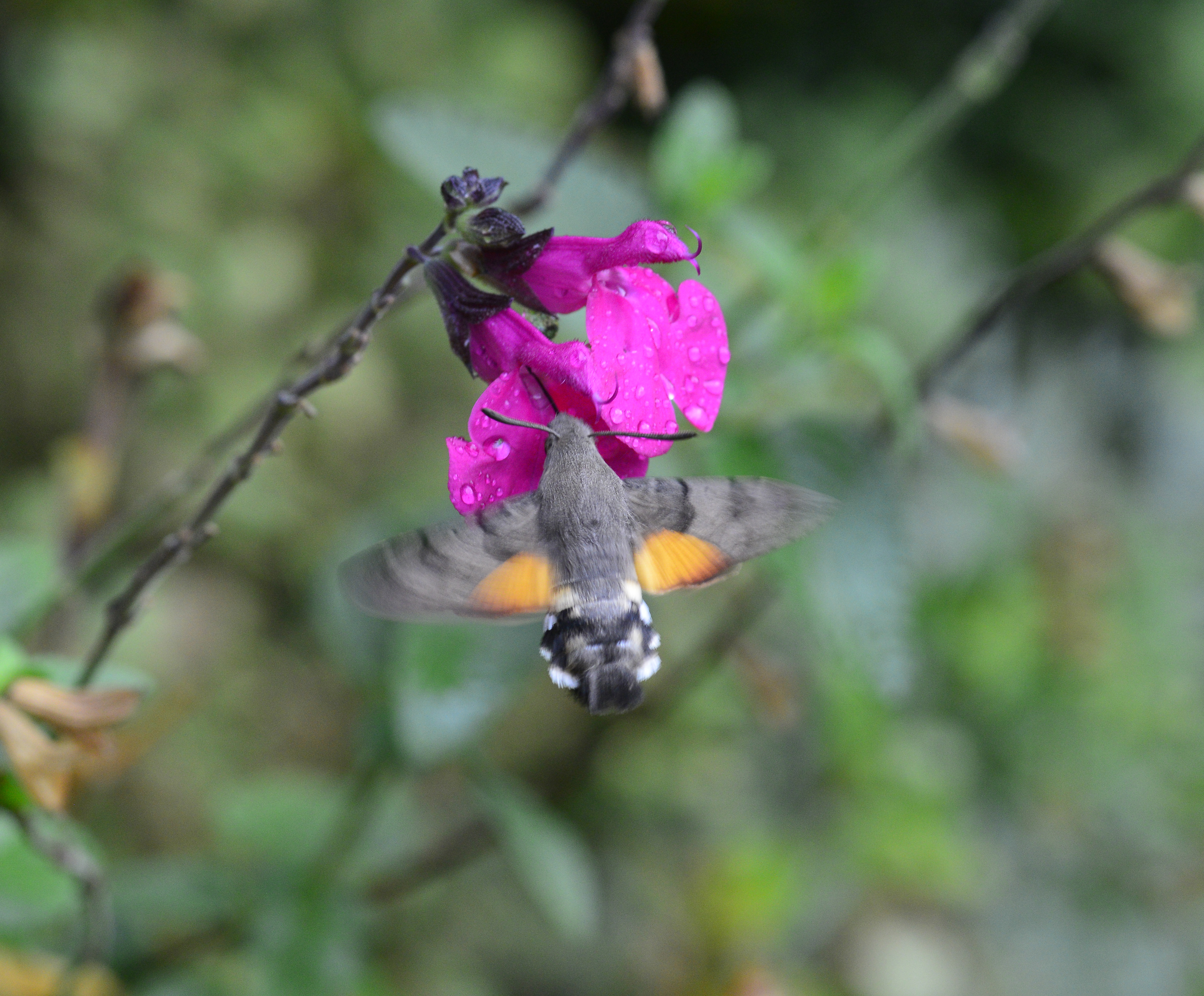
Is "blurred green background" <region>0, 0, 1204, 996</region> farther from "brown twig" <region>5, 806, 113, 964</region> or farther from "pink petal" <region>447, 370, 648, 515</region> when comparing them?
"pink petal" <region>447, 370, 648, 515</region>

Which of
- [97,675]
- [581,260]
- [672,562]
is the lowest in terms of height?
[97,675]

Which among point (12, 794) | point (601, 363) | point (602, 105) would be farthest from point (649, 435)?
point (12, 794)

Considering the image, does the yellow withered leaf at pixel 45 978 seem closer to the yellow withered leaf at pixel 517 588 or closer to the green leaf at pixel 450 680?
the green leaf at pixel 450 680

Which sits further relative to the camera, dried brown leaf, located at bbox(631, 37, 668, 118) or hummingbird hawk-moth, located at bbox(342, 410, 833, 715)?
dried brown leaf, located at bbox(631, 37, 668, 118)

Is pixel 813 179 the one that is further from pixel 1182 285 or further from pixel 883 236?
pixel 1182 285

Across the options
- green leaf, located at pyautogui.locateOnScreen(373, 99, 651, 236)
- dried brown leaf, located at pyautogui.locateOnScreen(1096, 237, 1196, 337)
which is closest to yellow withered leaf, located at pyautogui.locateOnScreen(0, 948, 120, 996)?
green leaf, located at pyautogui.locateOnScreen(373, 99, 651, 236)

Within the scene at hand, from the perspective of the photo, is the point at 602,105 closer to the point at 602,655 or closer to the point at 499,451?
the point at 499,451

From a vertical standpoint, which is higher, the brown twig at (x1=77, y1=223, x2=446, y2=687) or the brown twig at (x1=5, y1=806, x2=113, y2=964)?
the brown twig at (x1=77, y1=223, x2=446, y2=687)

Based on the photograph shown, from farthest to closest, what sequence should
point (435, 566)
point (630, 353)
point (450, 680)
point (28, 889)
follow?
point (450, 680) → point (28, 889) → point (630, 353) → point (435, 566)
